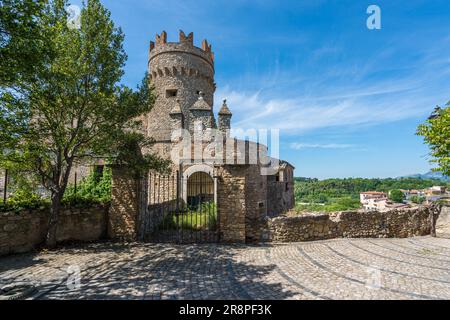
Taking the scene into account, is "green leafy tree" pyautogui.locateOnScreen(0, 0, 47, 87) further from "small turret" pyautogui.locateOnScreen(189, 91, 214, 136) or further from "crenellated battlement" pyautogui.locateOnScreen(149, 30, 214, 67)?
"crenellated battlement" pyautogui.locateOnScreen(149, 30, 214, 67)

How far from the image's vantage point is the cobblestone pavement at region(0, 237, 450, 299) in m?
4.14

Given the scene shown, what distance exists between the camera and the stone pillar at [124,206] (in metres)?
7.70

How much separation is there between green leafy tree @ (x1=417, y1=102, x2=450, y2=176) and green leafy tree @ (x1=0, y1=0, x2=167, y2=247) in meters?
11.7

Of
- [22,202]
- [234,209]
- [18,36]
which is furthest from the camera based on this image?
[234,209]

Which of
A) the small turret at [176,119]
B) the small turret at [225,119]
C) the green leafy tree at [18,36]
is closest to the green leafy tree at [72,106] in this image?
the green leafy tree at [18,36]

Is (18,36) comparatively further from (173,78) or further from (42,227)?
(173,78)

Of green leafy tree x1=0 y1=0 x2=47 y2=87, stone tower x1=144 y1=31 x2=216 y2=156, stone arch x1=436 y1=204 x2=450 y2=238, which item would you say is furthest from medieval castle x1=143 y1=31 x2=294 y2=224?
green leafy tree x1=0 y1=0 x2=47 y2=87

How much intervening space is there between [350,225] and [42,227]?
1100 centimetres

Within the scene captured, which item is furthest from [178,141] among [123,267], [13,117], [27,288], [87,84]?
[27,288]

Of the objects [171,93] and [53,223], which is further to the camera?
[171,93]

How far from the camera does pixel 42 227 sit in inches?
271

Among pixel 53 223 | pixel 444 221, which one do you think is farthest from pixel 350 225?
pixel 53 223

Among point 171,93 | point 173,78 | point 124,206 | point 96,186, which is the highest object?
point 173,78

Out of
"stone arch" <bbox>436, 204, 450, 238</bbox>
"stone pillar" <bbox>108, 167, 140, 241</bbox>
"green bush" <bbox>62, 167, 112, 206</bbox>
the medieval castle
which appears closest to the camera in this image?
"stone pillar" <bbox>108, 167, 140, 241</bbox>
